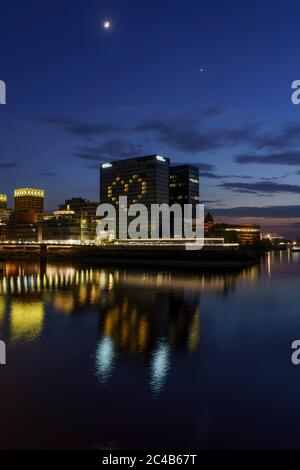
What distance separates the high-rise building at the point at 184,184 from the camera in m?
184

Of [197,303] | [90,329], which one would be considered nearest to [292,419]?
[90,329]

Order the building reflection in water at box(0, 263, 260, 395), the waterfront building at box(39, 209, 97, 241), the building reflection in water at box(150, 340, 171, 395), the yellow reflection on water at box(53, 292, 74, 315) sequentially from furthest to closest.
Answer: the waterfront building at box(39, 209, 97, 241), the yellow reflection on water at box(53, 292, 74, 315), the building reflection in water at box(0, 263, 260, 395), the building reflection in water at box(150, 340, 171, 395)

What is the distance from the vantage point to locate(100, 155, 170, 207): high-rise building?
165625 millimetres

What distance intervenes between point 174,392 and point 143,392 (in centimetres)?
106

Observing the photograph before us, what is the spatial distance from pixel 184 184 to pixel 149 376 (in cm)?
17178

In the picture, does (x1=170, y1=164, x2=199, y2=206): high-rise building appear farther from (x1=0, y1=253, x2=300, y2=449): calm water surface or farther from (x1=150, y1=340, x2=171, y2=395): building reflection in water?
(x1=150, y1=340, x2=171, y2=395): building reflection in water

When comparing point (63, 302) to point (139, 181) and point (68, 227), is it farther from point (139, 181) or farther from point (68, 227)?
point (139, 181)

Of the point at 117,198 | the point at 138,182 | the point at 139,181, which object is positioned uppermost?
the point at 139,181

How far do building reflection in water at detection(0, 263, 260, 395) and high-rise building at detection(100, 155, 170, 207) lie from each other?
11629cm

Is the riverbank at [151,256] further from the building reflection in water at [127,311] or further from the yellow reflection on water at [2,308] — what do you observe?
the yellow reflection on water at [2,308]

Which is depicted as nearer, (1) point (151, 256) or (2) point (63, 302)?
(2) point (63, 302)

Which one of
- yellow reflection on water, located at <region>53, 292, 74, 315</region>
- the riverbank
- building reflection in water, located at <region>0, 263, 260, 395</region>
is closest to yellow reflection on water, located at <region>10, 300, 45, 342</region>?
building reflection in water, located at <region>0, 263, 260, 395</region>

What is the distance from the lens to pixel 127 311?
30.1 meters

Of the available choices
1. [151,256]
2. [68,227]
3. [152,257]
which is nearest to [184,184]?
[68,227]
